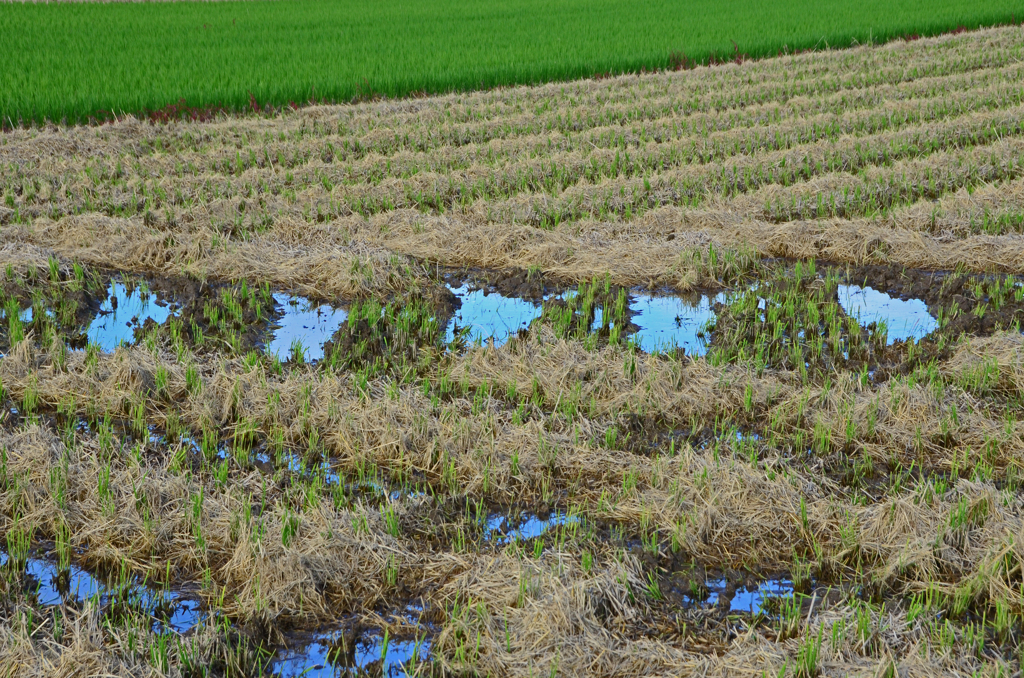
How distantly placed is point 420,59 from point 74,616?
44.4ft

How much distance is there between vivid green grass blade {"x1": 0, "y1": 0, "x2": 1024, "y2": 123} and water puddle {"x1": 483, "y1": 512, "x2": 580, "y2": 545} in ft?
33.5

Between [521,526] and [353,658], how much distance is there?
3.12ft

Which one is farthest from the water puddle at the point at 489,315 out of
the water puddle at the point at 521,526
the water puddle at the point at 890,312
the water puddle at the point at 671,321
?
the water puddle at the point at 890,312

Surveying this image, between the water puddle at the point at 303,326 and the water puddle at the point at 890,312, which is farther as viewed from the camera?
the water puddle at the point at 890,312

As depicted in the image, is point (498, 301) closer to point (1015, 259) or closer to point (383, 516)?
point (383, 516)

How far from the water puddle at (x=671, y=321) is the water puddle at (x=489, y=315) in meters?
0.69

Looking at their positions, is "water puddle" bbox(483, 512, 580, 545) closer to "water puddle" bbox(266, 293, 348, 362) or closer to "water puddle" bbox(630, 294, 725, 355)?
"water puddle" bbox(630, 294, 725, 355)

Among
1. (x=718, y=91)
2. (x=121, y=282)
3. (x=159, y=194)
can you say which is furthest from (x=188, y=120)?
(x=718, y=91)

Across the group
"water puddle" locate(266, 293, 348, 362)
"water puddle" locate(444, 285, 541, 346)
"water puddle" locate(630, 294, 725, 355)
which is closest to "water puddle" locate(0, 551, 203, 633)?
"water puddle" locate(266, 293, 348, 362)

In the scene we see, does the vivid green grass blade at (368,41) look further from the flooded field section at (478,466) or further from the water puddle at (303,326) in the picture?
the flooded field section at (478,466)

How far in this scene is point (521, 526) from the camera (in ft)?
12.7

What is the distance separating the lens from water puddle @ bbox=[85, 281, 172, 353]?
228 inches

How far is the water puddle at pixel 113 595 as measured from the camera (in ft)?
10.9

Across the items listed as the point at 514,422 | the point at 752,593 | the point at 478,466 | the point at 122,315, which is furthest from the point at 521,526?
the point at 122,315
